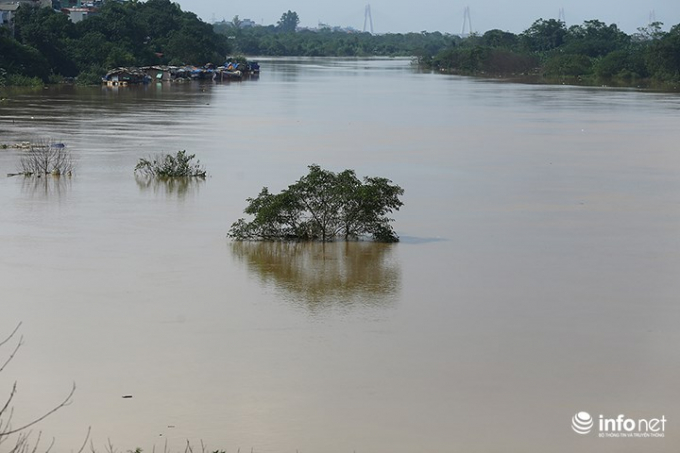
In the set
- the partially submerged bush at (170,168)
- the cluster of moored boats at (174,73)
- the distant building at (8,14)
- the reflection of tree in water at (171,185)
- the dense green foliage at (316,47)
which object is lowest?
the reflection of tree in water at (171,185)

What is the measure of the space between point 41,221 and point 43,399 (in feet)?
20.7

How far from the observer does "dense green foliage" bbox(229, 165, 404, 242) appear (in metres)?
12.3

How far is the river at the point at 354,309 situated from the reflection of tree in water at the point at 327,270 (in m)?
0.04

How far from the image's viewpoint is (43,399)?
7391mm

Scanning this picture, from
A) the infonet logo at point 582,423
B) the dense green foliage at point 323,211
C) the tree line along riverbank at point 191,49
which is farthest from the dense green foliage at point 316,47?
the infonet logo at point 582,423

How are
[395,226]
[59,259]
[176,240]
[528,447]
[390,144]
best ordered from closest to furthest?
1. [528,447]
2. [59,259]
3. [176,240]
4. [395,226]
5. [390,144]

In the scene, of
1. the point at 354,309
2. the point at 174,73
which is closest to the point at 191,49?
the point at 174,73

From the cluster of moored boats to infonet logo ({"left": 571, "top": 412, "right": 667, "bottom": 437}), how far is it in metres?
39.4

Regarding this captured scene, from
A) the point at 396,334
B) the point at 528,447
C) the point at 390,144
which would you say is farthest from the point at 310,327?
the point at 390,144

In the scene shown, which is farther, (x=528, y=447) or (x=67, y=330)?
(x=67, y=330)

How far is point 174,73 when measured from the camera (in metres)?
51.2

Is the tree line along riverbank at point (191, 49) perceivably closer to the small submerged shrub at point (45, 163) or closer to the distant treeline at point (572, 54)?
the distant treeline at point (572, 54)

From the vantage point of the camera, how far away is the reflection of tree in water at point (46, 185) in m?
15.4

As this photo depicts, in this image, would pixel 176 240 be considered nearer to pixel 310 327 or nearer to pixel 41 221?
pixel 41 221
